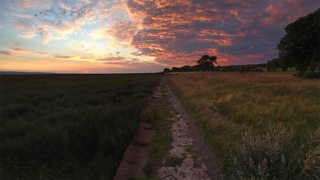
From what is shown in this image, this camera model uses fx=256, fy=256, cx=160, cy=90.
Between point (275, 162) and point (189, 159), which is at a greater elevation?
point (275, 162)

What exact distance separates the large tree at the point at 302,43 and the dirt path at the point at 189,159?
25.8m

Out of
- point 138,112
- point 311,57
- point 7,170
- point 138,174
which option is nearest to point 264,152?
point 138,174

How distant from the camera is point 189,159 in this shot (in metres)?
7.02

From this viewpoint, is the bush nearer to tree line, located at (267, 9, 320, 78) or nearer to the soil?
the soil

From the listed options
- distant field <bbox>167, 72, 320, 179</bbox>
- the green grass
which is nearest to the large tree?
distant field <bbox>167, 72, 320, 179</bbox>

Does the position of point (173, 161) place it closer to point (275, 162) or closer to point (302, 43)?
point (275, 162)

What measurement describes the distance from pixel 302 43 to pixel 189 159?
2871 cm

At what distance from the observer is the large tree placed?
1160 inches

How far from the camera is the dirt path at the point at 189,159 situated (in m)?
6.05

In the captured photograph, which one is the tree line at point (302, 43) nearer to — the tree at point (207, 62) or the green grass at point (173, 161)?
the green grass at point (173, 161)

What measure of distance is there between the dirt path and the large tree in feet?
84.5

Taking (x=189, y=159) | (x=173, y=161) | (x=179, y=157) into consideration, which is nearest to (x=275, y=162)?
(x=189, y=159)

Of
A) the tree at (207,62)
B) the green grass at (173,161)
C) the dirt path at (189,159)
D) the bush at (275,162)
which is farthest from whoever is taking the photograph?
the tree at (207,62)

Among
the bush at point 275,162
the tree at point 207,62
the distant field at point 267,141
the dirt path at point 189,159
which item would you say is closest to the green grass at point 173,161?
the dirt path at point 189,159
